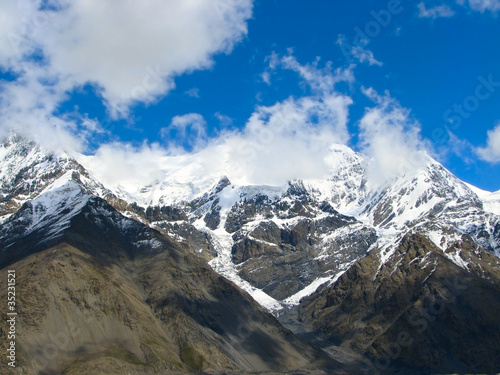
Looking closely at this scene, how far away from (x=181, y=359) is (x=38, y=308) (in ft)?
167

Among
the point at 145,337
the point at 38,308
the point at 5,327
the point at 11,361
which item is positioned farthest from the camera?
the point at 145,337

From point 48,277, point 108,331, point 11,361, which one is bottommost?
point 11,361

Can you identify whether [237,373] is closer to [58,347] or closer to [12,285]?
[58,347]

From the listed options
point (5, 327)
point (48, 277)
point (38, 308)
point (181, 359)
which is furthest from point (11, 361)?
point (181, 359)

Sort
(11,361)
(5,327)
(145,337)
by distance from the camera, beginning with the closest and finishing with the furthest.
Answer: (11,361)
(5,327)
(145,337)

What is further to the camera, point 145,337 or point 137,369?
point 145,337

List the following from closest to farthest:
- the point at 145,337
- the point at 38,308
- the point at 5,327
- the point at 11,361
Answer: the point at 11,361 < the point at 5,327 < the point at 38,308 < the point at 145,337

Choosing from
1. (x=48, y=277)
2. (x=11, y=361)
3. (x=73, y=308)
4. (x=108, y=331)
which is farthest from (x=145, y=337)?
(x=11, y=361)

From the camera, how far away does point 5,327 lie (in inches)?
6383

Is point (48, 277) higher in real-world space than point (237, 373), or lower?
higher

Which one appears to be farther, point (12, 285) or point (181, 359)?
point (181, 359)

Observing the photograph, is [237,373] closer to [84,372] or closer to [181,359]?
[181,359]

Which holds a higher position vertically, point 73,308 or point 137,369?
point 73,308

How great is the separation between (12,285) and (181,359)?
6108 cm
